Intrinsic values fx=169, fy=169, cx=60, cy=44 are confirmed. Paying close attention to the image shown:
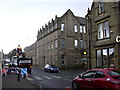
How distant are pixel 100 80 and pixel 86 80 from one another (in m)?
1.12

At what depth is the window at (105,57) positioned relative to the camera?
19586 millimetres

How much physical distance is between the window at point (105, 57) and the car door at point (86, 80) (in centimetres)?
1041

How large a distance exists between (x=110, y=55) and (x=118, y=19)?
4202mm

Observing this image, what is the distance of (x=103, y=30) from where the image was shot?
20.9 meters

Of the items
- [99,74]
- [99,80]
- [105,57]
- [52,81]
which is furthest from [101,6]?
[99,80]

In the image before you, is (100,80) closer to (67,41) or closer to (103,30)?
(103,30)

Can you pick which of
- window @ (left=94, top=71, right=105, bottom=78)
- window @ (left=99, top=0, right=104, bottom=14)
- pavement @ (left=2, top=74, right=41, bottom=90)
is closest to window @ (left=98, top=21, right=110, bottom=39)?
window @ (left=99, top=0, right=104, bottom=14)

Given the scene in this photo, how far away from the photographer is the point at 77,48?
4128 cm

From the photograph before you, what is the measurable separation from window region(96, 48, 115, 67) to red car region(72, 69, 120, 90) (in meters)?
10.5

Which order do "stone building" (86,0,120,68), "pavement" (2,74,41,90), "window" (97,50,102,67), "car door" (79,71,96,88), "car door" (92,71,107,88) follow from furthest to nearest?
1. "window" (97,50,102,67)
2. "stone building" (86,0,120,68)
3. "pavement" (2,74,41,90)
4. "car door" (79,71,96,88)
5. "car door" (92,71,107,88)

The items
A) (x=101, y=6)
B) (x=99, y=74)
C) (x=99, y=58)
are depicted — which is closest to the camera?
(x=99, y=74)

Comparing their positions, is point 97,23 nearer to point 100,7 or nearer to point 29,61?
point 100,7

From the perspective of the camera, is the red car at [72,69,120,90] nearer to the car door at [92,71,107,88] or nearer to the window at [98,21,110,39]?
the car door at [92,71,107,88]

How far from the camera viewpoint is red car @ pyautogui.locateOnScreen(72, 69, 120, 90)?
807 cm
